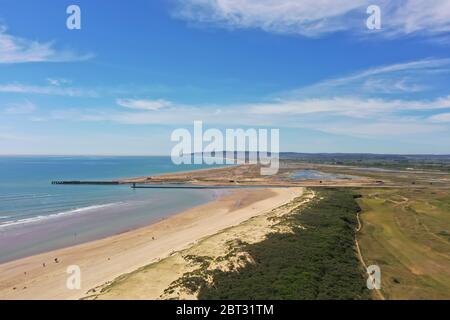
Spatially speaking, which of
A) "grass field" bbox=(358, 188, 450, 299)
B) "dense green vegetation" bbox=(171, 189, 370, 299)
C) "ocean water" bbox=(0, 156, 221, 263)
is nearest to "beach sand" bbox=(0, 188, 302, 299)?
"ocean water" bbox=(0, 156, 221, 263)

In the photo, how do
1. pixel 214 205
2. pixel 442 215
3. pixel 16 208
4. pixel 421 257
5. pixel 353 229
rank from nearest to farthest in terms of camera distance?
pixel 421 257, pixel 353 229, pixel 442 215, pixel 16 208, pixel 214 205

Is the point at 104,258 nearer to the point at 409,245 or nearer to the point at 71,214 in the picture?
the point at 71,214

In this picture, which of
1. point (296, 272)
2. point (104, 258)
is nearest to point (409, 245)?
point (296, 272)

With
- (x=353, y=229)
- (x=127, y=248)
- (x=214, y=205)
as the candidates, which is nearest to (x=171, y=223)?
(x=127, y=248)

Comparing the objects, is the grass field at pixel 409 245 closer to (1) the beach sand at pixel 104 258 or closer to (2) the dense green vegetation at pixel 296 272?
(2) the dense green vegetation at pixel 296 272
